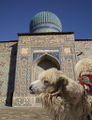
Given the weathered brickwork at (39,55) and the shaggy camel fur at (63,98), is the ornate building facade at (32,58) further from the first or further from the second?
the shaggy camel fur at (63,98)

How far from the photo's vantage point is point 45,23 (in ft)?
34.7

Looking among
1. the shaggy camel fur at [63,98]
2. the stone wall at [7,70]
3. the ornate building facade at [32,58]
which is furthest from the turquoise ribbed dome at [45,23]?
the shaggy camel fur at [63,98]

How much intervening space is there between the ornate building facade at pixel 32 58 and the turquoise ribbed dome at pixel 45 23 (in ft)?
8.36

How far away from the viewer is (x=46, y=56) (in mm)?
7734

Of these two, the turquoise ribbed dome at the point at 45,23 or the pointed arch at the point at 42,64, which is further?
the turquoise ribbed dome at the point at 45,23

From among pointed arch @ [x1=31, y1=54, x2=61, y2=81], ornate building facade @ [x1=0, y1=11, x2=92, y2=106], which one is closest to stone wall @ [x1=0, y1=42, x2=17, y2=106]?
ornate building facade @ [x1=0, y1=11, x2=92, y2=106]

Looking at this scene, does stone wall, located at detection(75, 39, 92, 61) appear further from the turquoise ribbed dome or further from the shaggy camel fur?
the shaggy camel fur

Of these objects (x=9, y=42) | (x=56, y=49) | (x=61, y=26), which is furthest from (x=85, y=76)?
(x=61, y=26)

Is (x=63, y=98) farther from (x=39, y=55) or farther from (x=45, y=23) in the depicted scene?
(x=45, y=23)

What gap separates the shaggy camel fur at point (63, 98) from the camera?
0.76 m

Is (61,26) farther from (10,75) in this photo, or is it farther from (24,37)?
(10,75)

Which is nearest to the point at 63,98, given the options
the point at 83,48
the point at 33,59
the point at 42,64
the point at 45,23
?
the point at 33,59

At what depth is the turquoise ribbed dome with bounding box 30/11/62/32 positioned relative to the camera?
10.4 metres

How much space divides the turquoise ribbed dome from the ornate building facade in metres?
2.55
